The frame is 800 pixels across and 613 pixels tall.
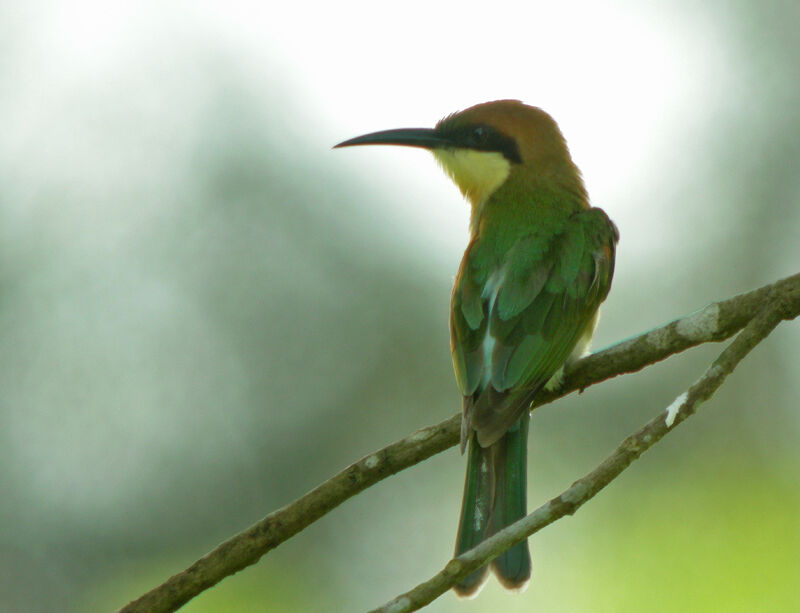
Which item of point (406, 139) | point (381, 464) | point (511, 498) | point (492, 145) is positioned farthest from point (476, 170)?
point (381, 464)

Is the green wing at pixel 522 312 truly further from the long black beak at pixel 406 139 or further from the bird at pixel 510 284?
the long black beak at pixel 406 139

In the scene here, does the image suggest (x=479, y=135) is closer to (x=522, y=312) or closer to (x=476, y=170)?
(x=476, y=170)

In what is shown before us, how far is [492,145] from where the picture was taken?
481cm

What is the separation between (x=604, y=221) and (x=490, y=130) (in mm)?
809

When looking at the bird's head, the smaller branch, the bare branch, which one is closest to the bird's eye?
the bird's head

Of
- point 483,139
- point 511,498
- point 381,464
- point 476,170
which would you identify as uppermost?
point 483,139

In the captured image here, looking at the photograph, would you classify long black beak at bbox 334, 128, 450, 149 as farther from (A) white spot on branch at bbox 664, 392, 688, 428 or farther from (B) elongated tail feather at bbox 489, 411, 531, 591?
(A) white spot on branch at bbox 664, 392, 688, 428

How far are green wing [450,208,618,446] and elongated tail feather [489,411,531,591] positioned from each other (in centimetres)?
11

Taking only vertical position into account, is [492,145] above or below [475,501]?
above

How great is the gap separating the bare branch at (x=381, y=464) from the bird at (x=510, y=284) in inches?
9.2

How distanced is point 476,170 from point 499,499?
1.73m

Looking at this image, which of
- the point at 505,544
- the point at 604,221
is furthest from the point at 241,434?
the point at 505,544

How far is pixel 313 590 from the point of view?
16.2 ft

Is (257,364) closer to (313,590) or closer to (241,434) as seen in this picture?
(241,434)
